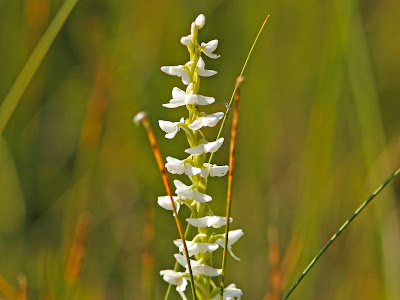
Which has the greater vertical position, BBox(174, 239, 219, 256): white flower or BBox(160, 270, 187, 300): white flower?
BBox(174, 239, 219, 256): white flower

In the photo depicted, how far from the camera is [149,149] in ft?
6.98

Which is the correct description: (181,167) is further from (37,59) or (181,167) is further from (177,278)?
(37,59)

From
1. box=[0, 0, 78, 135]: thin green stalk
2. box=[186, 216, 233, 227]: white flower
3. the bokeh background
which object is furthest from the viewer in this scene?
the bokeh background

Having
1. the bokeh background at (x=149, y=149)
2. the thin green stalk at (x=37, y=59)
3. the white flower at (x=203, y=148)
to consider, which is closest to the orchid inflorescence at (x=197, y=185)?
the white flower at (x=203, y=148)

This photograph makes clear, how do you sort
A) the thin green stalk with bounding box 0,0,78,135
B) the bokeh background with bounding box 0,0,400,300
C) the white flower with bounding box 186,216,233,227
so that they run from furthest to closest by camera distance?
1. the bokeh background with bounding box 0,0,400,300
2. the thin green stalk with bounding box 0,0,78,135
3. the white flower with bounding box 186,216,233,227

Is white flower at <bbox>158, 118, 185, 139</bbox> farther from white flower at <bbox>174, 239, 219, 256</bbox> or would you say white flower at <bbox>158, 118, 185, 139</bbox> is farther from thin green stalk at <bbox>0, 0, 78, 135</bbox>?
thin green stalk at <bbox>0, 0, 78, 135</bbox>

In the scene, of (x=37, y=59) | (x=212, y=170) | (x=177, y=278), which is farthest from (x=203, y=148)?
(x=37, y=59)

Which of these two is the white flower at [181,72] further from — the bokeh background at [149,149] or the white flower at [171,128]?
the bokeh background at [149,149]

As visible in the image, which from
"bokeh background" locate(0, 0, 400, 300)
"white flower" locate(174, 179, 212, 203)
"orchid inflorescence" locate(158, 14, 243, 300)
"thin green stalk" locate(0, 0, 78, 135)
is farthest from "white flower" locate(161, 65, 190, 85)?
"bokeh background" locate(0, 0, 400, 300)

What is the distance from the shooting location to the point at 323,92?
1.36 m

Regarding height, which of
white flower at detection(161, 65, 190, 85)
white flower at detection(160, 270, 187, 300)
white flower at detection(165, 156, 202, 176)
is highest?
white flower at detection(161, 65, 190, 85)

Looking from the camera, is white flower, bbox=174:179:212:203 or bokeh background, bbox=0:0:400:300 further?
bokeh background, bbox=0:0:400:300

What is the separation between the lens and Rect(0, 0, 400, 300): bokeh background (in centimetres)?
191

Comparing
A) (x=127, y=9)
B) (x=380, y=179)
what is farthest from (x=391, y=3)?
(x=380, y=179)
